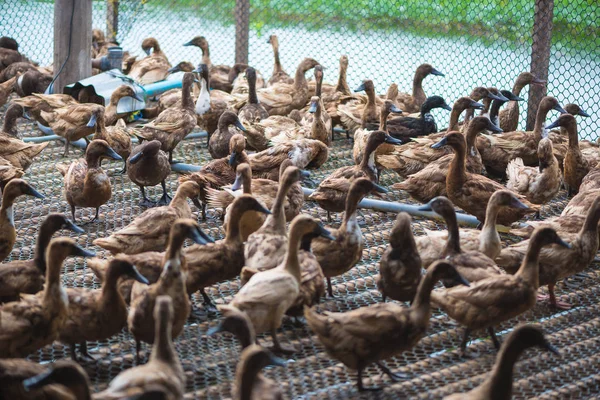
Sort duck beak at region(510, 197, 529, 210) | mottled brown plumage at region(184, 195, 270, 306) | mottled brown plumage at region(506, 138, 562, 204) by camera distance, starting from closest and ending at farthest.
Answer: mottled brown plumage at region(184, 195, 270, 306)
duck beak at region(510, 197, 529, 210)
mottled brown plumage at region(506, 138, 562, 204)

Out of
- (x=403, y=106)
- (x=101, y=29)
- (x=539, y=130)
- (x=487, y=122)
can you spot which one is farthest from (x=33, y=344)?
(x=101, y=29)

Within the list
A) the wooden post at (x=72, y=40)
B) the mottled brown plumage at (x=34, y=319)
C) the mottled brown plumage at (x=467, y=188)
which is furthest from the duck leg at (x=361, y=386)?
the wooden post at (x=72, y=40)

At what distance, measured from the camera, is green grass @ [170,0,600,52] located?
31.8 feet

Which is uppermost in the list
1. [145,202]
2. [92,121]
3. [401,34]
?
[401,34]

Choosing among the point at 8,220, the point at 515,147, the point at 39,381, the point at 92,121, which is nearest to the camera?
the point at 39,381

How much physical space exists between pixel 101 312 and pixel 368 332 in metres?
1.47

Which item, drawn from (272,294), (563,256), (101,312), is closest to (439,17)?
(563,256)

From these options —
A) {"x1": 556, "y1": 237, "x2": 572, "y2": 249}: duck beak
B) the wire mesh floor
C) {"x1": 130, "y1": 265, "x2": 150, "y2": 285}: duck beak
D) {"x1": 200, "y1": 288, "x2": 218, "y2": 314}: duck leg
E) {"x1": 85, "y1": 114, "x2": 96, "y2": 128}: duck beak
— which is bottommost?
the wire mesh floor

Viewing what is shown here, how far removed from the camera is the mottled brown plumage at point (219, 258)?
532 cm

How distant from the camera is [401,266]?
17.7ft

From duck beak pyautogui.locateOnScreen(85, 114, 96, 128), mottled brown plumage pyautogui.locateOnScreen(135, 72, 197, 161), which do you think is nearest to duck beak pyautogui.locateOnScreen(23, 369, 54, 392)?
duck beak pyautogui.locateOnScreen(85, 114, 96, 128)

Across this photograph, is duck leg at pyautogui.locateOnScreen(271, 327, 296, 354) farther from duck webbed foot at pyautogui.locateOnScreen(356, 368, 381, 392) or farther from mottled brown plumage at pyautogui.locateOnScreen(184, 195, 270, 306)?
mottled brown plumage at pyautogui.locateOnScreen(184, 195, 270, 306)

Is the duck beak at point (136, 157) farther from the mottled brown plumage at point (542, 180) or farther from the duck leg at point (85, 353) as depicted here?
the mottled brown plumage at point (542, 180)

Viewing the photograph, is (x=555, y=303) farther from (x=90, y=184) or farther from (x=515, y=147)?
(x=90, y=184)
